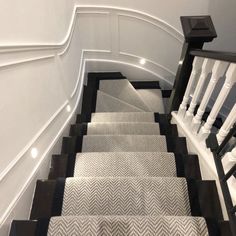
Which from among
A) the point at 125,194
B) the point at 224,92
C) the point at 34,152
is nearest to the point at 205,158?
the point at 224,92

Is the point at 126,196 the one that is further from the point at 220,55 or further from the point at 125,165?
the point at 220,55

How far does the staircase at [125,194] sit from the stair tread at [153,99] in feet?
4.22

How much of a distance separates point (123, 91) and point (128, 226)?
2.64 meters

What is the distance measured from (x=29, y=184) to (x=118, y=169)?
58 cm

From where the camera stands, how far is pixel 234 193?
1.36m

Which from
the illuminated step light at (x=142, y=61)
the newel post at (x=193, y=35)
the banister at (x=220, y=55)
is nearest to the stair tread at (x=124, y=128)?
the newel post at (x=193, y=35)

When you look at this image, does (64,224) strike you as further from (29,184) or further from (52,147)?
(52,147)

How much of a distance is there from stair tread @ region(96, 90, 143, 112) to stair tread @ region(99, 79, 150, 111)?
152 mm

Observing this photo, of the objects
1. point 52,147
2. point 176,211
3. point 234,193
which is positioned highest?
point 234,193

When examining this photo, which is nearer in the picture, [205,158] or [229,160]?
[229,160]

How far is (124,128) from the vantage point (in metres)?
2.49

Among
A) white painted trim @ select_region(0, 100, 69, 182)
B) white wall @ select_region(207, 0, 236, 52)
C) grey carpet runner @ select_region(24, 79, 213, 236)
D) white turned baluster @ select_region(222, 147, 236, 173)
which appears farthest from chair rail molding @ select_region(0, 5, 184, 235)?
white turned baluster @ select_region(222, 147, 236, 173)

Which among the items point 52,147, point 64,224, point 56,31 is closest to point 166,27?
point 56,31

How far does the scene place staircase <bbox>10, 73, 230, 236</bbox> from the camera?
3.86ft
